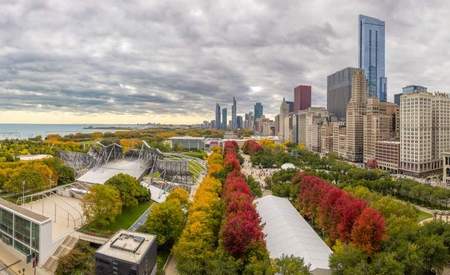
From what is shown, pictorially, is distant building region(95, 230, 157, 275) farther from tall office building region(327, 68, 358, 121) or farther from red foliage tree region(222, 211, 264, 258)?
tall office building region(327, 68, 358, 121)

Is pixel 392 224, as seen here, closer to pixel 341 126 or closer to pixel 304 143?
pixel 341 126

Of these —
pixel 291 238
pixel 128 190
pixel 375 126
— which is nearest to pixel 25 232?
pixel 128 190

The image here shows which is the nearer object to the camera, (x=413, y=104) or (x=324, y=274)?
(x=324, y=274)

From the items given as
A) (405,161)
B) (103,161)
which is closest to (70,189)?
(103,161)

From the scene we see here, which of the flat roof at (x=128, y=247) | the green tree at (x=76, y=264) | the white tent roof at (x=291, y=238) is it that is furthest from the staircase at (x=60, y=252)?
the white tent roof at (x=291, y=238)

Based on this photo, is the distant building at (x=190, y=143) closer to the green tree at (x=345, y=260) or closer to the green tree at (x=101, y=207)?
the green tree at (x=101, y=207)

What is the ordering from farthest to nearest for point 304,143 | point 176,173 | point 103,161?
point 304,143 → point 103,161 → point 176,173
